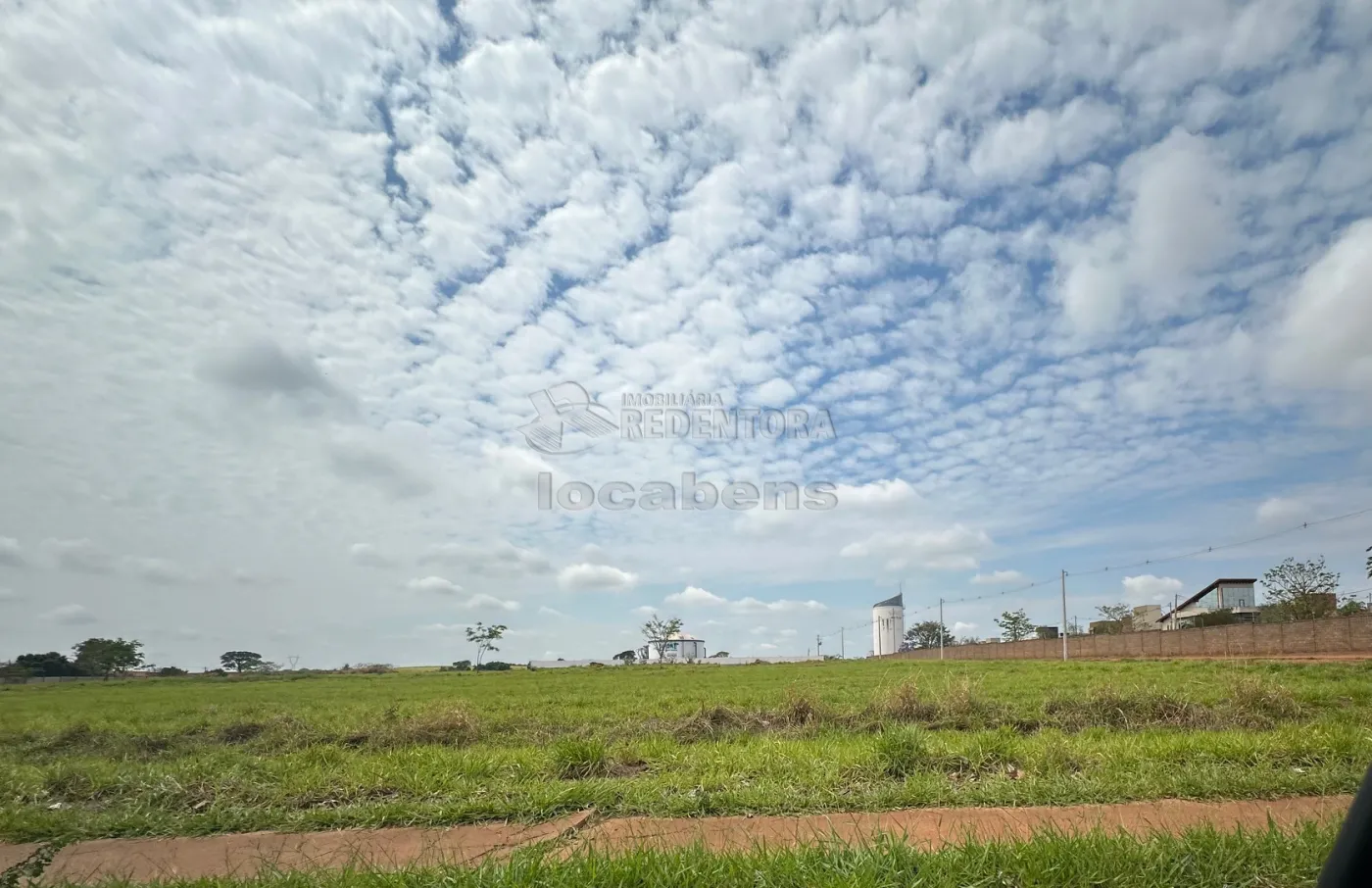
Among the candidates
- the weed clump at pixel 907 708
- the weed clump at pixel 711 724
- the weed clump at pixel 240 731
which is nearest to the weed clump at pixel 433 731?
the weed clump at pixel 240 731

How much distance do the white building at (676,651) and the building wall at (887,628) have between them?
1032 inches

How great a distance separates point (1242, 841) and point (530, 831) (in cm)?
463

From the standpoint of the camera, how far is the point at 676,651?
10750cm

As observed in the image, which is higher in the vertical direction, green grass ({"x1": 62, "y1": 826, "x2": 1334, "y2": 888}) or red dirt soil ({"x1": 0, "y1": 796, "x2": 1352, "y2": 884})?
green grass ({"x1": 62, "y1": 826, "x2": 1334, "y2": 888})

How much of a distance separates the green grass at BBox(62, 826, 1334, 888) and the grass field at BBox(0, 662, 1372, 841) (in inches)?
70.2

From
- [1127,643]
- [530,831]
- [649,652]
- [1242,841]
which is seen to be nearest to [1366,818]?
[1242,841]

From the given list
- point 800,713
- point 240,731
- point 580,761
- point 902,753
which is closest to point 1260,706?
point 800,713

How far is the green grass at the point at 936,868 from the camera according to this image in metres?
4.02

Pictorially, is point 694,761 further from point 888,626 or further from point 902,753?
point 888,626

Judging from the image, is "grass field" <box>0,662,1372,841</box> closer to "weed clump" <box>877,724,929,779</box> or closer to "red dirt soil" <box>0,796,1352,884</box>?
"weed clump" <box>877,724,929,779</box>

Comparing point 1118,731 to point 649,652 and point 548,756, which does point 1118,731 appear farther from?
point 649,652

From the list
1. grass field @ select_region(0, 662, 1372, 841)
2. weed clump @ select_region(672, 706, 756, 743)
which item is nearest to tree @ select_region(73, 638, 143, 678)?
grass field @ select_region(0, 662, 1372, 841)

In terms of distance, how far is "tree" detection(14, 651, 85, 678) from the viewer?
15.5 metres

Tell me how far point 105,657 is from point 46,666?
4.75 metres
